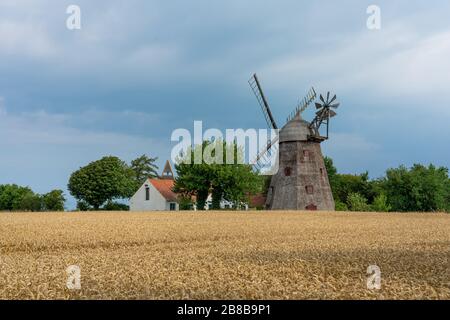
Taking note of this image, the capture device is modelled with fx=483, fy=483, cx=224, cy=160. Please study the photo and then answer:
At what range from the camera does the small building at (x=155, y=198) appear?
70500 millimetres

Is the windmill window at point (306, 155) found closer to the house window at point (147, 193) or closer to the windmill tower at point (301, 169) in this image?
the windmill tower at point (301, 169)

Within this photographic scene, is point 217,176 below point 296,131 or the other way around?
below

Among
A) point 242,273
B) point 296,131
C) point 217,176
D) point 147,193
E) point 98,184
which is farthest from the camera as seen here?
point 98,184

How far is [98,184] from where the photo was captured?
261ft

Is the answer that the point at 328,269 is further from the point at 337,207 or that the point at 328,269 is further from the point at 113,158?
the point at 113,158

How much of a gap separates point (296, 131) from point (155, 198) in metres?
27.2

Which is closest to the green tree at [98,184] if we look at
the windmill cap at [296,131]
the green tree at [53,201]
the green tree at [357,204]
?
the green tree at [53,201]

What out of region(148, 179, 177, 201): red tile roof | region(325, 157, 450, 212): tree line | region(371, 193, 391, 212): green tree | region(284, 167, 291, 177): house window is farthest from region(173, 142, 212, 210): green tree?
region(371, 193, 391, 212): green tree

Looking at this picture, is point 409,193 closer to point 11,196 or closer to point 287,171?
point 287,171

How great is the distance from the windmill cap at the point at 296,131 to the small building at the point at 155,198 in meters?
22.0

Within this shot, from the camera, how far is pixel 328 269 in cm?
1083

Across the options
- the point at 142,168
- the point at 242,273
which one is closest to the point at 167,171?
the point at 142,168

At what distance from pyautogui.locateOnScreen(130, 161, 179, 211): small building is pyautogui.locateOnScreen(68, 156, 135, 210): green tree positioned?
599 cm
